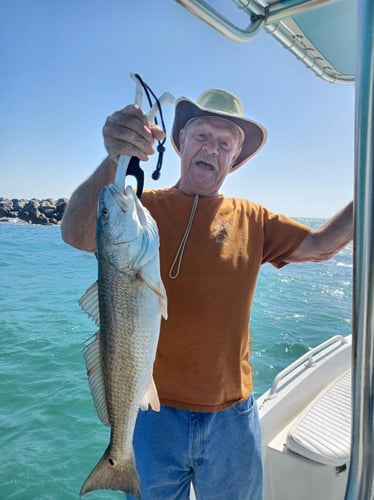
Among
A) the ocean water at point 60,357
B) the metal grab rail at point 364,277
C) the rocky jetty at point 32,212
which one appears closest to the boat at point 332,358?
the metal grab rail at point 364,277

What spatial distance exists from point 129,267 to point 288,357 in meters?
7.67

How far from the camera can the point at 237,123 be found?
244cm

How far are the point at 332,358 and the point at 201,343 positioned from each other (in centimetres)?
265

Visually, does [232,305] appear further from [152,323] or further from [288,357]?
[288,357]

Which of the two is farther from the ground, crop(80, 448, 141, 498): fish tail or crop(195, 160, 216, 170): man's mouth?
crop(195, 160, 216, 170): man's mouth

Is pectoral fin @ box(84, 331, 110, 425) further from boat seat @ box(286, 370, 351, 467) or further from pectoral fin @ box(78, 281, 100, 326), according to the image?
boat seat @ box(286, 370, 351, 467)

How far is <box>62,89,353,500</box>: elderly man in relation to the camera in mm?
1872

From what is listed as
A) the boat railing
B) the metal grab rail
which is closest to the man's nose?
the metal grab rail

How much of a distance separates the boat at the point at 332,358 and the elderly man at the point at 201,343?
600mm

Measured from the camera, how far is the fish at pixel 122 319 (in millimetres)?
1429

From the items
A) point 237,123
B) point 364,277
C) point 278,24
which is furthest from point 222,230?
point 364,277

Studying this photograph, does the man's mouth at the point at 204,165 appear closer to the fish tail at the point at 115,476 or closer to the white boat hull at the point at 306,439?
the fish tail at the point at 115,476

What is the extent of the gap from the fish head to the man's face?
0.90m

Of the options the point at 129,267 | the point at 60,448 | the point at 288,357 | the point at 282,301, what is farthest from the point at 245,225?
the point at 282,301
